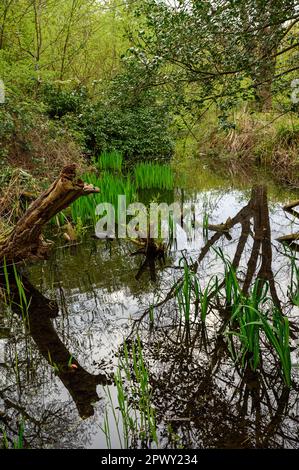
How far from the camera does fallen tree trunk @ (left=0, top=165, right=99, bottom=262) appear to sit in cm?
398

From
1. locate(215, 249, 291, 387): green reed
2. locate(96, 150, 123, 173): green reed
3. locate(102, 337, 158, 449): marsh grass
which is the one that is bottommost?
locate(102, 337, 158, 449): marsh grass

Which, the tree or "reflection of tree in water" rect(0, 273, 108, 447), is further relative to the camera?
the tree

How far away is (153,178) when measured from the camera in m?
8.78

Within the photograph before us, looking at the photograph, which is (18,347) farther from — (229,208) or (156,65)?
(229,208)

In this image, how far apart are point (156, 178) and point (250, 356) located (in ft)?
20.5

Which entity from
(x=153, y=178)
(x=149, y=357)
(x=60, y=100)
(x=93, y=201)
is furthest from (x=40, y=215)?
(x=60, y=100)

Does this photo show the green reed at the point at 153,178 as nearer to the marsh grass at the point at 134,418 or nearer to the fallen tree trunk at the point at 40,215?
the fallen tree trunk at the point at 40,215

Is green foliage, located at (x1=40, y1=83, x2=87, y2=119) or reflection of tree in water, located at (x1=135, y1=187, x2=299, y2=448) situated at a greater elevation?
green foliage, located at (x1=40, y1=83, x2=87, y2=119)

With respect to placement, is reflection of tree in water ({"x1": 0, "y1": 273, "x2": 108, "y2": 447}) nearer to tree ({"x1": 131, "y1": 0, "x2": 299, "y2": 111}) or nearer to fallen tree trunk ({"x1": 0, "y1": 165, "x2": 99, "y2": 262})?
fallen tree trunk ({"x1": 0, "y1": 165, "x2": 99, "y2": 262})

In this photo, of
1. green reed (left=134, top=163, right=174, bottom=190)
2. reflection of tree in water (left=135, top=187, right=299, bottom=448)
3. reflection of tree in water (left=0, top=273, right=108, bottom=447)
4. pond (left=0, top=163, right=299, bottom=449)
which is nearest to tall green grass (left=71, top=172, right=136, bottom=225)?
pond (left=0, top=163, right=299, bottom=449)

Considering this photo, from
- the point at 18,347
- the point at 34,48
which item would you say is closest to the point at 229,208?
the point at 18,347

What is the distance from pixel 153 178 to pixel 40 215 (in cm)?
468

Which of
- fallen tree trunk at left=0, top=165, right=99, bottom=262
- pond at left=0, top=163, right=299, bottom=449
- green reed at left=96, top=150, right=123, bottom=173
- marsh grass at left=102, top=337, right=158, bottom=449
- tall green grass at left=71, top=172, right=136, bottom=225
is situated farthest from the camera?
green reed at left=96, top=150, right=123, bottom=173

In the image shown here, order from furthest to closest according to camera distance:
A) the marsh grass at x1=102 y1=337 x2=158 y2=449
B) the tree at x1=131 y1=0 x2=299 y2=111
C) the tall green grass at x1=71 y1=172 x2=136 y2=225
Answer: the tall green grass at x1=71 y1=172 x2=136 y2=225
the tree at x1=131 y1=0 x2=299 y2=111
the marsh grass at x1=102 y1=337 x2=158 y2=449
